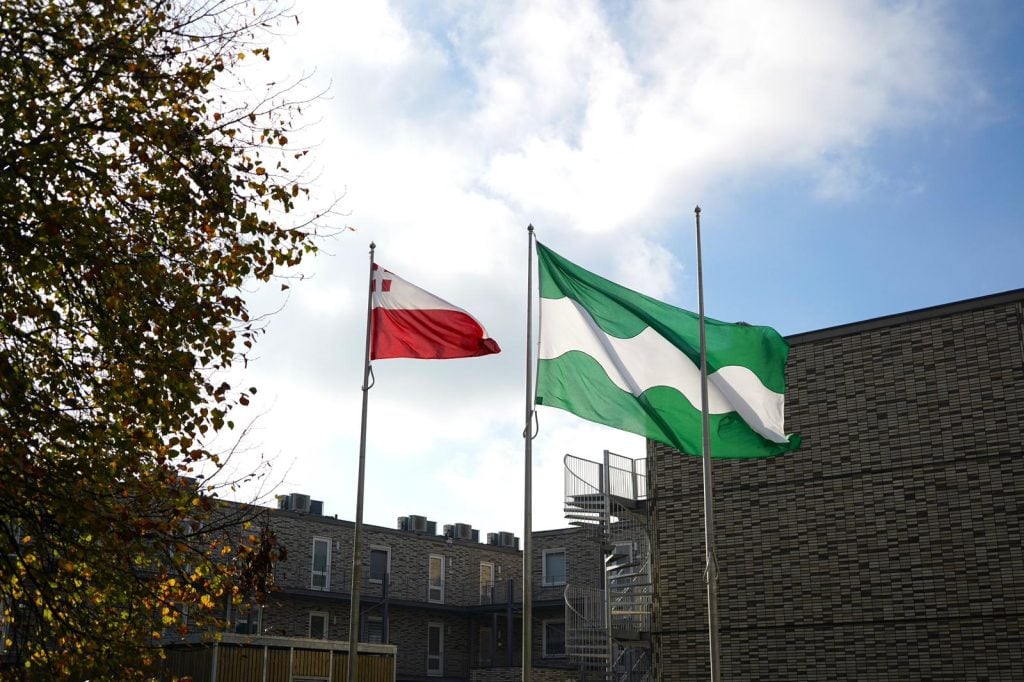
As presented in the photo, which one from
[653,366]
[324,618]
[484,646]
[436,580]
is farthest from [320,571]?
[653,366]

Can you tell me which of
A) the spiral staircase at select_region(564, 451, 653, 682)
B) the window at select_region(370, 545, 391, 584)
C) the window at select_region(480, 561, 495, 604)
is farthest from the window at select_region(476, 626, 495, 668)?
the spiral staircase at select_region(564, 451, 653, 682)

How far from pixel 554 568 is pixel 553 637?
3.03 metres

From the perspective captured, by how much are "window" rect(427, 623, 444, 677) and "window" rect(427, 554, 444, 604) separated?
115 cm

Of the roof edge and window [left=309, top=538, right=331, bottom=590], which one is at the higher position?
the roof edge

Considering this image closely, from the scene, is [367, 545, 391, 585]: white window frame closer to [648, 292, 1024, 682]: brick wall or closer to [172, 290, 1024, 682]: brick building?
[172, 290, 1024, 682]: brick building

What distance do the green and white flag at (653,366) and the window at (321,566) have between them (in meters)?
32.3

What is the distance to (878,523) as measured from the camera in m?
21.8

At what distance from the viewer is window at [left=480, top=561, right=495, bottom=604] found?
5294 cm

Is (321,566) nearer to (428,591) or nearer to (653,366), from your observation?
(428,591)

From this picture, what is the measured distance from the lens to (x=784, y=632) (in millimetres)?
22219

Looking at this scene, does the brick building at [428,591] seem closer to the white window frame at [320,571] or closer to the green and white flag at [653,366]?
the white window frame at [320,571]

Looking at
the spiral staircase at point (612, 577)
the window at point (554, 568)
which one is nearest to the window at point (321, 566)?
the window at point (554, 568)

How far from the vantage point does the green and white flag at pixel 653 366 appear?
53.3 feet

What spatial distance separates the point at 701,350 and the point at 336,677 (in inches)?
632
